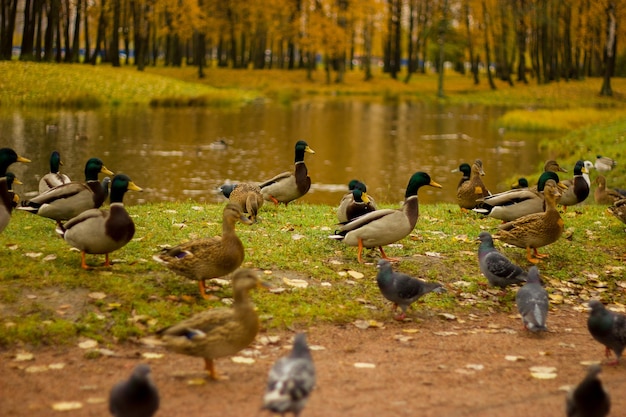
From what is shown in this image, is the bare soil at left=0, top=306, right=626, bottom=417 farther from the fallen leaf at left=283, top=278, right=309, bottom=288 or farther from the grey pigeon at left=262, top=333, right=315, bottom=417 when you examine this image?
the fallen leaf at left=283, top=278, right=309, bottom=288

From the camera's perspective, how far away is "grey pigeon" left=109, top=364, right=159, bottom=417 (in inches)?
203

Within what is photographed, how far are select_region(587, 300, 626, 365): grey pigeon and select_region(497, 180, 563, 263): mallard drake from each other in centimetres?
286

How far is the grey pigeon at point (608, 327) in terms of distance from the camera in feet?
23.6

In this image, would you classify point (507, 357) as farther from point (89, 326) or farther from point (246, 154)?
point (246, 154)

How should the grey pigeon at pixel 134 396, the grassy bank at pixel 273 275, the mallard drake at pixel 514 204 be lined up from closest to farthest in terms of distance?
the grey pigeon at pixel 134 396 < the grassy bank at pixel 273 275 < the mallard drake at pixel 514 204

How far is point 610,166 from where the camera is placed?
2003 cm

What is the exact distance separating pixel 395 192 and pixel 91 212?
43.6 ft

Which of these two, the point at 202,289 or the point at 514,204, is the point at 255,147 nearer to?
the point at 514,204

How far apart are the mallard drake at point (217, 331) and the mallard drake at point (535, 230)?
470cm

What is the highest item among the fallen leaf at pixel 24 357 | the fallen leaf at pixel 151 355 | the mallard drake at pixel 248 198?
the mallard drake at pixel 248 198

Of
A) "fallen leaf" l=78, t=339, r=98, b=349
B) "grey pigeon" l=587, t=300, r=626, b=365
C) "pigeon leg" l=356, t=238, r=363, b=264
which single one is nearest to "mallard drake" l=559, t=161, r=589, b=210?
"pigeon leg" l=356, t=238, r=363, b=264

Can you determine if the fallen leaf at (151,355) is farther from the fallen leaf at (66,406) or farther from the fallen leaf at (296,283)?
the fallen leaf at (296,283)

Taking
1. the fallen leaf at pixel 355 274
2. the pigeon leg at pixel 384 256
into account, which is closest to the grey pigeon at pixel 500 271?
the pigeon leg at pixel 384 256

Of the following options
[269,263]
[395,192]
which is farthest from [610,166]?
[269,263]
